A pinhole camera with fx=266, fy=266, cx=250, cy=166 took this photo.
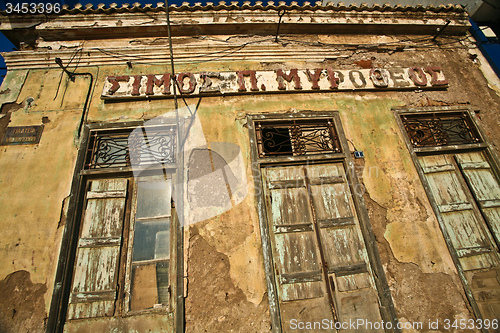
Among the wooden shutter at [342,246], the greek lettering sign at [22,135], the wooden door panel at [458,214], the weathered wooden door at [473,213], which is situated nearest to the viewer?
the wooden shutter at [342,246]

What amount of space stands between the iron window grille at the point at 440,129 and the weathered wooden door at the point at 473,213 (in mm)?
272

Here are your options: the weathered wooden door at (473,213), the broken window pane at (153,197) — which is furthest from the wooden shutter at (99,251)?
the weathered wooden door at (473,213)

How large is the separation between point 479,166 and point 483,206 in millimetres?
687

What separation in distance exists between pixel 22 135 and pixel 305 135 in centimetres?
428

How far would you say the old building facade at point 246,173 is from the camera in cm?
320

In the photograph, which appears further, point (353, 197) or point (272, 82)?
point (272, 82)

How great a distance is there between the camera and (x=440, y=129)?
4508 millimetres

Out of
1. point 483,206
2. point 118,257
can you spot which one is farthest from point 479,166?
point 118,257

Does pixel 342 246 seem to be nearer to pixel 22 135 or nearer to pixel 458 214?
pixel 458 214

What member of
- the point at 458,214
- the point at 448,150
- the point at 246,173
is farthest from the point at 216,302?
the point at 448,150

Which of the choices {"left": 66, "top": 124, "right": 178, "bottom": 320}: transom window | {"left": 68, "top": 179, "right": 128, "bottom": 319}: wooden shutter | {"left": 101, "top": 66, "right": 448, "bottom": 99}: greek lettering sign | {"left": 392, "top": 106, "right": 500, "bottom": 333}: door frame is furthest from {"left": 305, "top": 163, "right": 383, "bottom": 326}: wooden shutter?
{"left": 68, "top": 179, "right": 128, "bottom": 319}: wooden shutter

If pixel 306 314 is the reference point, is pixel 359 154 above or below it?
above

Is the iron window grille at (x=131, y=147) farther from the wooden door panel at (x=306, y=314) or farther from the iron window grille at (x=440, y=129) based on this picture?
the iron window grille at (x=440, y=129)

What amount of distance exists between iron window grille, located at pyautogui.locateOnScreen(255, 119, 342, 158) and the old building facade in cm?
3
